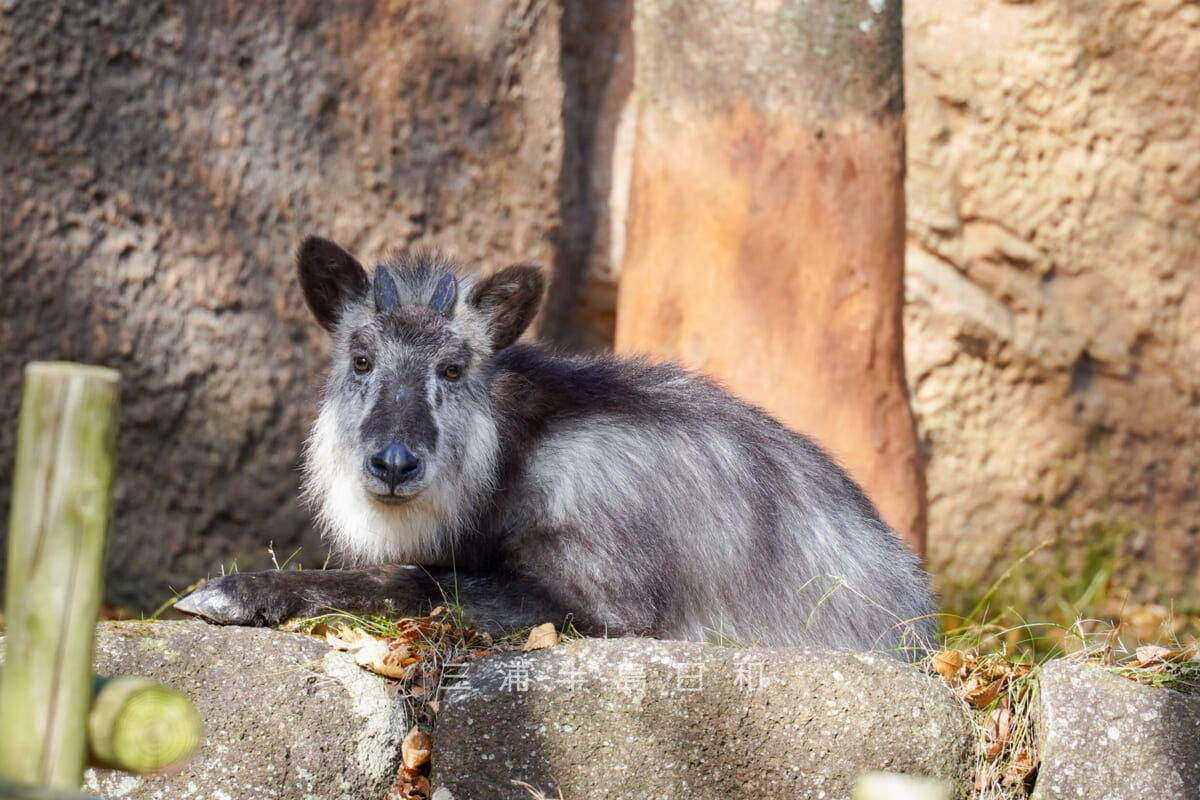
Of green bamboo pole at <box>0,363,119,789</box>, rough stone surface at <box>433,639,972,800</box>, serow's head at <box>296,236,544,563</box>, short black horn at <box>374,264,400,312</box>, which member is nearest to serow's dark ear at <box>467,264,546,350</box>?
serow's head at <box>296,236,544,563</box>

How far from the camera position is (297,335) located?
796 centimetres

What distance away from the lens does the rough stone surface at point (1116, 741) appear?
155 inches

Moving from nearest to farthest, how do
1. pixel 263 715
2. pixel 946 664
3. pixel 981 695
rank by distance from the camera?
pixel 263 715, pixel 981 695, pixel 946 664

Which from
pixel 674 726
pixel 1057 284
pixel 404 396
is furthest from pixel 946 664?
pixel 1057 284

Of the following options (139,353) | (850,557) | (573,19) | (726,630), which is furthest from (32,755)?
(573,19)

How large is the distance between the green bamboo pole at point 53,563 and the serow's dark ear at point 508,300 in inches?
111

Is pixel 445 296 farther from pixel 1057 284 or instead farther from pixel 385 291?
pixel 1057 284

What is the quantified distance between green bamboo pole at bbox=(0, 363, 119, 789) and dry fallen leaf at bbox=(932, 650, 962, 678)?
116 inches

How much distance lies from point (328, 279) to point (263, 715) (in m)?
1.89

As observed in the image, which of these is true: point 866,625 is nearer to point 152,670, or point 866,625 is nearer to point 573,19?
point 152,670

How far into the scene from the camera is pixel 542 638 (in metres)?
4.35

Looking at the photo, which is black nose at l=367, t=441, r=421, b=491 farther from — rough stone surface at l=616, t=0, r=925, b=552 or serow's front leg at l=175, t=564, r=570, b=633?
rough stone surface at l=616, t=0, r=925, b=552

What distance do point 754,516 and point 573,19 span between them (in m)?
4.57

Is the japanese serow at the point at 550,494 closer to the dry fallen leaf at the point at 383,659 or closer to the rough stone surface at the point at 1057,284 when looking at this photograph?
the dry fallen leaf at the point at 383,659
